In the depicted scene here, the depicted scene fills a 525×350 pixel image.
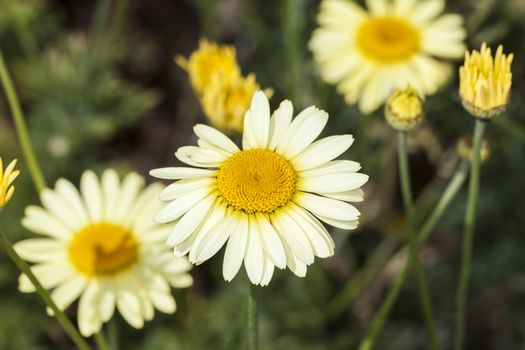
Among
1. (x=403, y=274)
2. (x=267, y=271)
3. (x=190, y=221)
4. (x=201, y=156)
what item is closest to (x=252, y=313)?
(x=267, y=271)

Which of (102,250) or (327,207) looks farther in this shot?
(102,250)

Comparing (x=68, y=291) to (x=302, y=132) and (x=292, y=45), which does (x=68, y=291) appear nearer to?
(x=302, y=132)

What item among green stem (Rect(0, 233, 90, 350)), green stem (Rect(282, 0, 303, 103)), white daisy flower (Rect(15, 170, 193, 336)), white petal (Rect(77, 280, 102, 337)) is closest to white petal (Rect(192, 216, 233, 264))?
green stem (Rect(0, 233, 90, 350))

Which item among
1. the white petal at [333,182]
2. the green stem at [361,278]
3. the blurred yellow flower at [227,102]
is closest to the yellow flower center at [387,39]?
the blurred yellow flower at [227,102]

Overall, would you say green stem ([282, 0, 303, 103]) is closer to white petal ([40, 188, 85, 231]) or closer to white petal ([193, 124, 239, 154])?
white petal ([40, 188, 85, 231])

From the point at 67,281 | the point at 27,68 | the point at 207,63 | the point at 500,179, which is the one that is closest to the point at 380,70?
the point at 207,63
